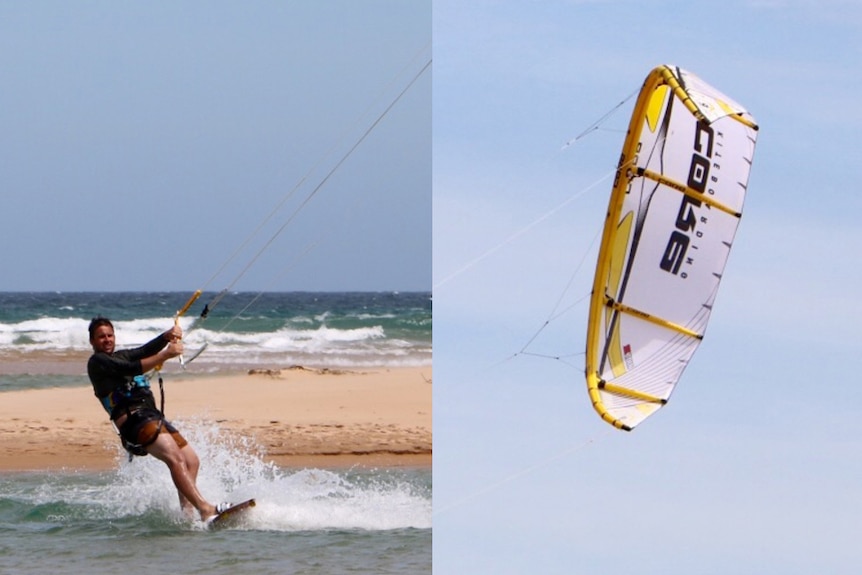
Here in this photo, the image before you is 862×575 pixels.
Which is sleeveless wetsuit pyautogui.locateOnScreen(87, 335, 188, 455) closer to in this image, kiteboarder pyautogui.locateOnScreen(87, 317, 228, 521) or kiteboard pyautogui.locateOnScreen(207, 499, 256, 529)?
kiteboarder pyautogui.locateOnScreen(87, 317, 228, 521)

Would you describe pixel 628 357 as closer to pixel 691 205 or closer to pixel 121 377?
pixel 691 205

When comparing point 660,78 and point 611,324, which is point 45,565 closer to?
point 611,324

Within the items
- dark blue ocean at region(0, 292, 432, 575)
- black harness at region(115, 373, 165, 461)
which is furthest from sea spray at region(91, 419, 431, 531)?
black harness at region(115, 373, 165, 461)

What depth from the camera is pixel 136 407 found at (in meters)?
8.19

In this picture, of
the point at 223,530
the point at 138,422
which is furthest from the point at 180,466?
the point at 223,530

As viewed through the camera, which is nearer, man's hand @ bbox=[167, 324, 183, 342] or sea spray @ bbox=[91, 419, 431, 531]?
man's hand @ bbox=[167, 324, 183, 342]

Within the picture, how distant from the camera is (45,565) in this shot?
753 cm

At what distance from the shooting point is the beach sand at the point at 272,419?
447 inches

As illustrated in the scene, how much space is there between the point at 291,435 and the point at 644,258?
4.93m

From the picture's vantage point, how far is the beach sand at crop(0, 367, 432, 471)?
1134 centimetres

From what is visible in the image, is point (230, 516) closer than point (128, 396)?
No

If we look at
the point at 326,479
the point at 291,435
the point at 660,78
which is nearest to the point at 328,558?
the point at 326,479

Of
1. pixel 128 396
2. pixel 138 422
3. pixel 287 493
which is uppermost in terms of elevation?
pixel 128 396

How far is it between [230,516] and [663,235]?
3147 mm
